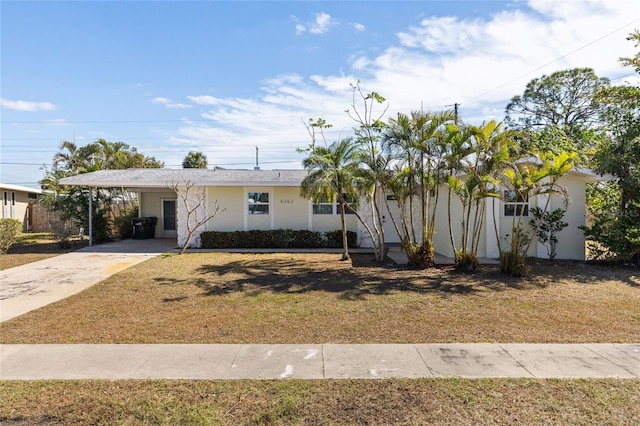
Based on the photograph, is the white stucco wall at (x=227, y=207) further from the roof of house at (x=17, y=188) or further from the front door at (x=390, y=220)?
the roof of house at (x=17, y=188)

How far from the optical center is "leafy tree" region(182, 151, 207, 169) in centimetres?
3517

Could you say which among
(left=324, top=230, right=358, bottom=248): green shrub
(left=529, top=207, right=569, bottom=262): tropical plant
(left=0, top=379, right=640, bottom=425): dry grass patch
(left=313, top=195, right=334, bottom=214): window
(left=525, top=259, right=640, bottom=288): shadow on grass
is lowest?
(left=0, top=379, right=640, bottom=425): dry grass patch

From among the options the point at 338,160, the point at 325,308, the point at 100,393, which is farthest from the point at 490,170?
the point at 100,393

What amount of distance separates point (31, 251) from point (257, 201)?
28.6 ft

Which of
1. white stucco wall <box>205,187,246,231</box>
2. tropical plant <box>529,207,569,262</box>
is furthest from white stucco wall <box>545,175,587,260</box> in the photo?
white stucco wall <box>205,187,246,231</box>

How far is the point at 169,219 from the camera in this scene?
64.3 ft

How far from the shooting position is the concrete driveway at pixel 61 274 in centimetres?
746

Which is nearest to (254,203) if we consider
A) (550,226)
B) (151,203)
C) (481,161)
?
(151,203)

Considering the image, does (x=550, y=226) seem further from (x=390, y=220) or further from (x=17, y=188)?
(x=17, y=188)

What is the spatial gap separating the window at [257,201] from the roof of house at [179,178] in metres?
0.64

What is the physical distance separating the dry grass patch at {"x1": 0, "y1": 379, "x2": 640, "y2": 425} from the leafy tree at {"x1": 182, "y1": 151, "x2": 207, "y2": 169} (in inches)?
1298

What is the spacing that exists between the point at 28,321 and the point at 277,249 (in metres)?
9.54

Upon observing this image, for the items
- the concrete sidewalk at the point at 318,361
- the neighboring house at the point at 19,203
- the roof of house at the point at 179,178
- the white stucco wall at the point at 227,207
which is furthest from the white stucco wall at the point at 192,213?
the neighboring house at the point at 19,203

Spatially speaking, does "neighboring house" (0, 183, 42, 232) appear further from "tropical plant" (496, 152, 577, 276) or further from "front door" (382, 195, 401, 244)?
"tropical plant" (496, 152, 577, 276)
